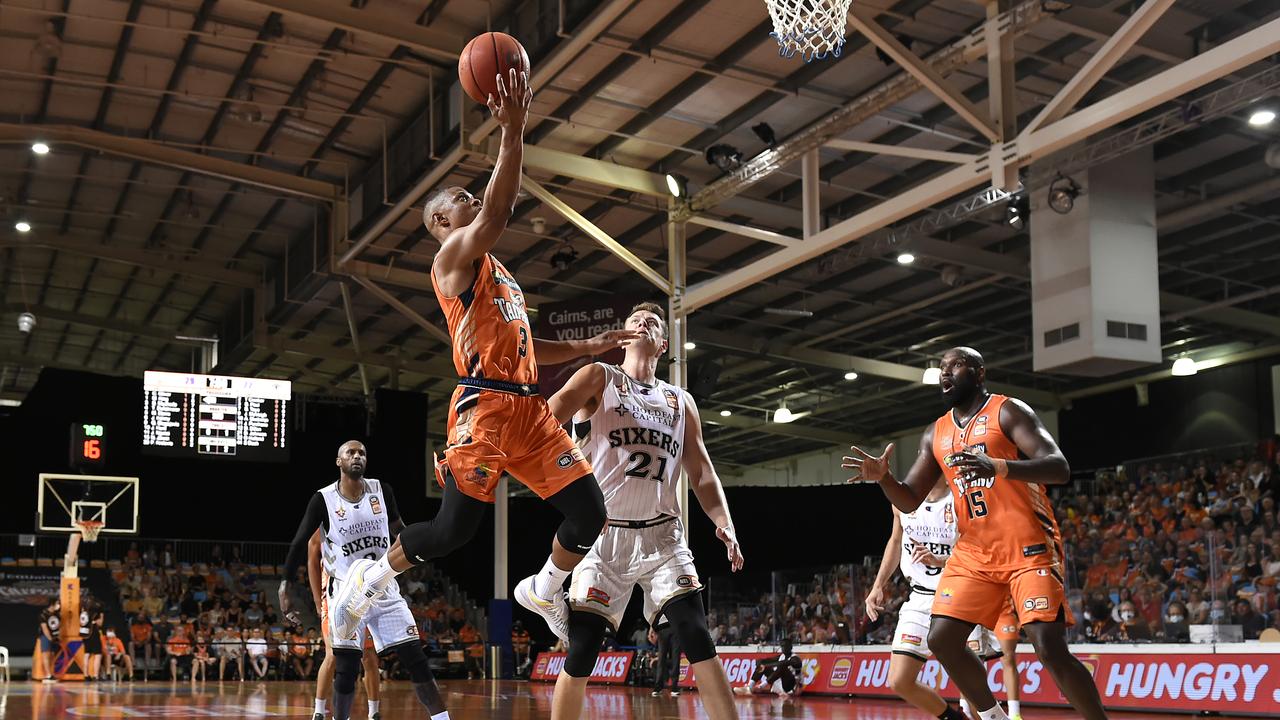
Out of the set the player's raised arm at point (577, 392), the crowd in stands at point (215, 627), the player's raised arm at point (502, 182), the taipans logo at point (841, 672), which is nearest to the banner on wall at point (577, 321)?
the taipans logo at point (841, 672)

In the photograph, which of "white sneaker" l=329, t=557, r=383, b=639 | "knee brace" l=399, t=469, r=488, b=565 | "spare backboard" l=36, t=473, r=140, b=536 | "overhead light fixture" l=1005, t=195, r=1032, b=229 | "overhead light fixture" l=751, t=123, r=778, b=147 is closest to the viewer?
"knee brace" l=399, t=469, r=488, b=565

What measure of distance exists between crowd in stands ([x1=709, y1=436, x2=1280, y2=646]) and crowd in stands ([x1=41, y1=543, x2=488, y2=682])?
11092mm

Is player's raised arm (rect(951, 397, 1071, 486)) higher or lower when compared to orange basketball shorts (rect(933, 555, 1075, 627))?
higher

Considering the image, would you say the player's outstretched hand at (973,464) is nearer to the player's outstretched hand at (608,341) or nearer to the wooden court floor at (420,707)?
the player's outstretched hand at (608,341)

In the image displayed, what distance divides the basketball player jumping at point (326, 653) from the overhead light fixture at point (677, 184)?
419 inches

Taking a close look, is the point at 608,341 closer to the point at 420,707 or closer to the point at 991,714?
the point at 991,714

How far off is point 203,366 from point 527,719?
74.0 feet

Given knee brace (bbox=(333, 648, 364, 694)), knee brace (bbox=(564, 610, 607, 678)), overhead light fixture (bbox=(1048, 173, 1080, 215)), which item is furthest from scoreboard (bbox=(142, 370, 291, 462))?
knee brace (bbox=(564, 610, 607, 678))

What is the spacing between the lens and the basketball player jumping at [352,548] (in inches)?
326

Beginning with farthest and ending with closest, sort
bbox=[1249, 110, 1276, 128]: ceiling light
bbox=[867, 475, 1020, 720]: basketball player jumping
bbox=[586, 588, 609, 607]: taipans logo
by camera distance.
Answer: bbox=[1249, 110, 1276, 128]: ceiling light
bbox=[867, 475, 1020, 720]: basketball player jumping
bbox=[586, 588, 609, 607]: taipans logo

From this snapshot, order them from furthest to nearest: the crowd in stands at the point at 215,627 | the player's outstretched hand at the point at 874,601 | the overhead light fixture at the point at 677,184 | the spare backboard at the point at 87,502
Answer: the crowd in stands at the point at 215,627 → the spare backboard at the point at 87,502 → the overhead light fixture at the point at 677,184 → the player's outstretched hand at the point at 874,601

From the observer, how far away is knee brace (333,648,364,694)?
323 inches

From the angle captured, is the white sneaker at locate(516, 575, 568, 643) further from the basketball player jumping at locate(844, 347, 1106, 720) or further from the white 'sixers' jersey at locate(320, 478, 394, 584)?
the white 'sixers' jersey at locate(320, 478, 394, 584)

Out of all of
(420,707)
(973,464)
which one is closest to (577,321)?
(420,707)
